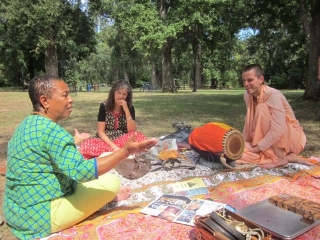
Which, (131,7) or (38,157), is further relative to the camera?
(131,7)

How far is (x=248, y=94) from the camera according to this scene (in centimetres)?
457

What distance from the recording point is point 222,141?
3.87 meters

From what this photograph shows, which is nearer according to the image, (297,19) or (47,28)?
(297,19)

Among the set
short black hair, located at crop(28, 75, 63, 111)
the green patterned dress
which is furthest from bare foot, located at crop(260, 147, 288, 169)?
short black hair, located at crop(28, 75, 63, 111)

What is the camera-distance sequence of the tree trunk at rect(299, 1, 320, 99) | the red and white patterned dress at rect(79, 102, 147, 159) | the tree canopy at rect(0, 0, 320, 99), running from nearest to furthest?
the red and white patterned dress at rect(79, 102, 147, 159) < the tree trunk at rect(299, 1, 320, 99) < the tree canopy at rect(0, 0, 320, 99)

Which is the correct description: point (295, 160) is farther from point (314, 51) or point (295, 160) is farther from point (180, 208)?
A: point (314, 51)

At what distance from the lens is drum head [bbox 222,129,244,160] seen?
12.6ft

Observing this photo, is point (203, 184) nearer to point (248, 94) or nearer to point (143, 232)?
point (143, 232)

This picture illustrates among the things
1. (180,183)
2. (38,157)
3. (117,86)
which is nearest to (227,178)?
(180,183)

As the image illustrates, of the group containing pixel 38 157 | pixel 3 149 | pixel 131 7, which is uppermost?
pixel 131 7

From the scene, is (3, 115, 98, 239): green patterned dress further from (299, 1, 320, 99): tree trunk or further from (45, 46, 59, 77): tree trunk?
(45, 46, 59, 77): tree trunk

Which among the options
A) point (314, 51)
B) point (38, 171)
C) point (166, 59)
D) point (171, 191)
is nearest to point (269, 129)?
point (171, 191)

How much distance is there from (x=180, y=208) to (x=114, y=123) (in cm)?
223

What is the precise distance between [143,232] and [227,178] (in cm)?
163
